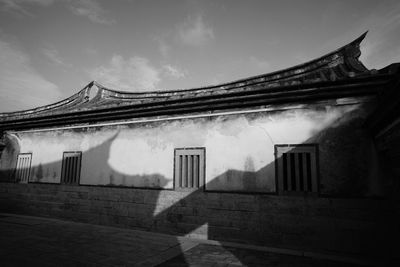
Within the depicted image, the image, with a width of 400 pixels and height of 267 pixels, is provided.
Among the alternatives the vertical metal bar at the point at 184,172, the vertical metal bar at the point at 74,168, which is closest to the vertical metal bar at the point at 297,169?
the vertical metal bar at the point at 184,172

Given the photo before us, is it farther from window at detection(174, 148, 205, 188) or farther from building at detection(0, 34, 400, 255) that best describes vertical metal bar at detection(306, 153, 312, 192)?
window at detection(174, 148, 205, 188)

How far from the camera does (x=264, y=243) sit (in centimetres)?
540

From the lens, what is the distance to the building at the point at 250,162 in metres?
4.87

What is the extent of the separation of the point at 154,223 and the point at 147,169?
1.55m

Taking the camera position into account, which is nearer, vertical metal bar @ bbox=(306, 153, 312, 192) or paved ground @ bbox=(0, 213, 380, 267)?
paved ground @ bbox=(0, 213, 380, 267)

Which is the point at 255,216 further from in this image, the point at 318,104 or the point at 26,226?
the point at 26,226

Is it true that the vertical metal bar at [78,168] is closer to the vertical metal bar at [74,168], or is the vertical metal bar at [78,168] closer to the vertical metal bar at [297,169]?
the vertical metal bar at [74,168]

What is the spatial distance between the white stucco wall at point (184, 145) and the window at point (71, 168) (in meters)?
0.22

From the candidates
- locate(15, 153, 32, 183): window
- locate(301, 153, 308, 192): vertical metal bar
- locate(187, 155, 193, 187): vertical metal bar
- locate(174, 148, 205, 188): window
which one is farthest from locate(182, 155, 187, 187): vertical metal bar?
locate(15, 153, 32, 183): window

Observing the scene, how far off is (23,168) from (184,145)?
7.30 m

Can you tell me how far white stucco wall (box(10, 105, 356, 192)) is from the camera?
18.5ft

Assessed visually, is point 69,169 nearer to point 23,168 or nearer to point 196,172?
point 23,168

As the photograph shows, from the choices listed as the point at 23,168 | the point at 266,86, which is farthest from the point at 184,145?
the point at 23,168

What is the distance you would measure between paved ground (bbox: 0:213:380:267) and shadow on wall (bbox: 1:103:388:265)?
12.9 inches
